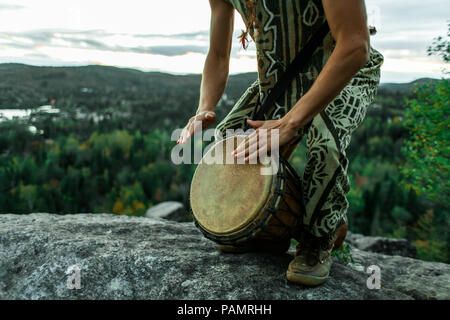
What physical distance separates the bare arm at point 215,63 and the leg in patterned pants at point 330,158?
2.37 feet

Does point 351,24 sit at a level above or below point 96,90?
below

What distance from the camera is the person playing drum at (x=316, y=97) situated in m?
1.86

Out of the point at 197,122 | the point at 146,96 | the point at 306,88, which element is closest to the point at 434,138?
the point at 306,88

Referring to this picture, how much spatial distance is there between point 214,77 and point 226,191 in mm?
914

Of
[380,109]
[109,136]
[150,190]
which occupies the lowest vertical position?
[150,190]

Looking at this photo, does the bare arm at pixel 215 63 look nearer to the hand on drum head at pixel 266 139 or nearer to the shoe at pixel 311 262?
the hand on drum head at pixel 266 139

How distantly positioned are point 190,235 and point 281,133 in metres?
1.64

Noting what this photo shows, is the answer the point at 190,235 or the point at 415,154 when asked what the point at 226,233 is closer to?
the point at 190,235

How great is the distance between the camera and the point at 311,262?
2.21m

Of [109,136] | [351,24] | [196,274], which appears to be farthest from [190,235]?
[109,136]

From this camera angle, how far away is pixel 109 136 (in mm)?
63688

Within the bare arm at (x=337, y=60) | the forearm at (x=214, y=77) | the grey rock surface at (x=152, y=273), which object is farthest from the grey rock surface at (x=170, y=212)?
the bare arm at (x=337, y=60)

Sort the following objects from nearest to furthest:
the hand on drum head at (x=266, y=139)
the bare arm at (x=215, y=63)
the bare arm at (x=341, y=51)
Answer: the bare arm at (x=341, y=51)
the hand on drum head at (x=266, y=139)
the bare arm at (x=215, y=63)

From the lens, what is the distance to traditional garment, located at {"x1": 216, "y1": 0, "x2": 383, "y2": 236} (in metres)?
2.09
